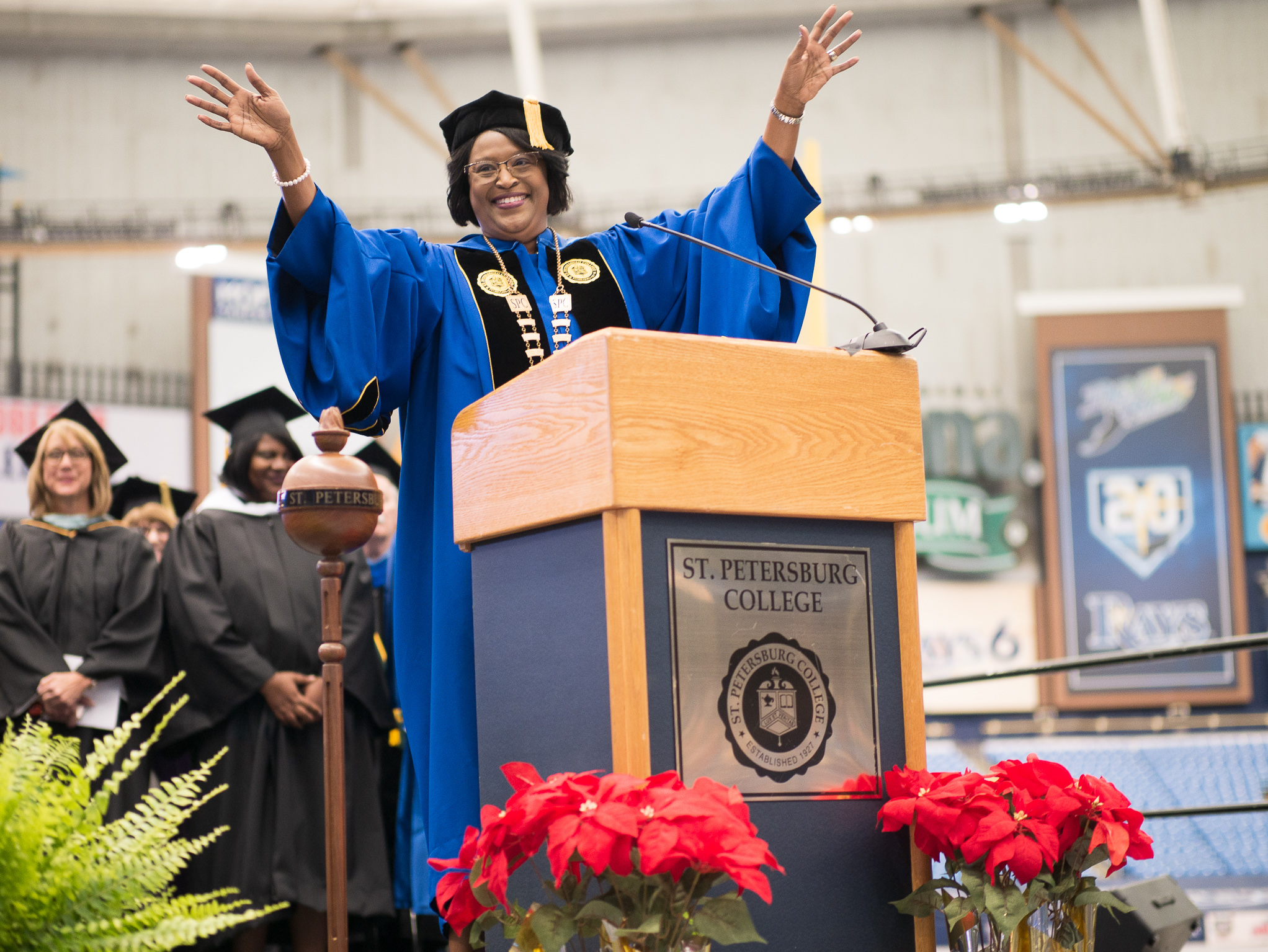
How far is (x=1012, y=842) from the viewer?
65.3 inches

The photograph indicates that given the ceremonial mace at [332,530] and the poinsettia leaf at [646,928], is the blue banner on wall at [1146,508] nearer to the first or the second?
the ceremonial mace at [332,530]

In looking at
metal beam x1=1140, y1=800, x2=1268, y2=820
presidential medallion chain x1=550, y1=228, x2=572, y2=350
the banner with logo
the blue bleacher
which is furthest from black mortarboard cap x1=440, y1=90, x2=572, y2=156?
the banner with logo

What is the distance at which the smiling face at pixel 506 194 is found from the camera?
2371mm

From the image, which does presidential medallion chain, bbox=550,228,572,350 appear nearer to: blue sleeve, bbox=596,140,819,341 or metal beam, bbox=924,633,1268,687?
blue sleeve, bbox=596,140,819,341

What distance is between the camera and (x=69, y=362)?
36.2 ft

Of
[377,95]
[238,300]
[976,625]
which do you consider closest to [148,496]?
[238,300]

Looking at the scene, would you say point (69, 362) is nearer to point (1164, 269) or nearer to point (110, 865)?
point (1164, 269)

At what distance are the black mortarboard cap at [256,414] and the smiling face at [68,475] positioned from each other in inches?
15.2

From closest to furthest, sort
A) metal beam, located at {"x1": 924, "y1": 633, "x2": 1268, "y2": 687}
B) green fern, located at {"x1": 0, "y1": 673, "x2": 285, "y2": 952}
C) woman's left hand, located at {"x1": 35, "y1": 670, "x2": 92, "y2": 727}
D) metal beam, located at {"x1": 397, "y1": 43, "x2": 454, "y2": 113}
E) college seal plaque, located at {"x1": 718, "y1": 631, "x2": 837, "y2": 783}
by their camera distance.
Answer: green fern, located at {"x1": 0, "y1": 673, "x2": 285, "y2": 952}, college seal plaque, located at {"x1": 718, "y1": 631, "x2": 837, "y2": 783}, metal beam, located at {"x1": 924, "y1": 633, "x2": 1268, "y2": 687}, woman's left hand, located at {"x1": 35, "y1": 670, "x2": 92, "y2": 727}, metal beam, located at {"x1": 397, "y1": 43, "x2": 454, "y2": 113}

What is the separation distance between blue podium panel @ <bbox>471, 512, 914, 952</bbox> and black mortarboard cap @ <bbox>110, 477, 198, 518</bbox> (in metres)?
4.05

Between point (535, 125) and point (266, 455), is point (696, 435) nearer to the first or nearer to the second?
point (535, 125)

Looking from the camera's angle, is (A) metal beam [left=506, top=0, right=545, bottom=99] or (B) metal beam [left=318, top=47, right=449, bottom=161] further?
(B) metal beam [left=318, top=47, right=449, bottom=161]

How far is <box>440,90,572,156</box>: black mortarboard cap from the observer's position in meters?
2.39

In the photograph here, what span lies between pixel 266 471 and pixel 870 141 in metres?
9.17
